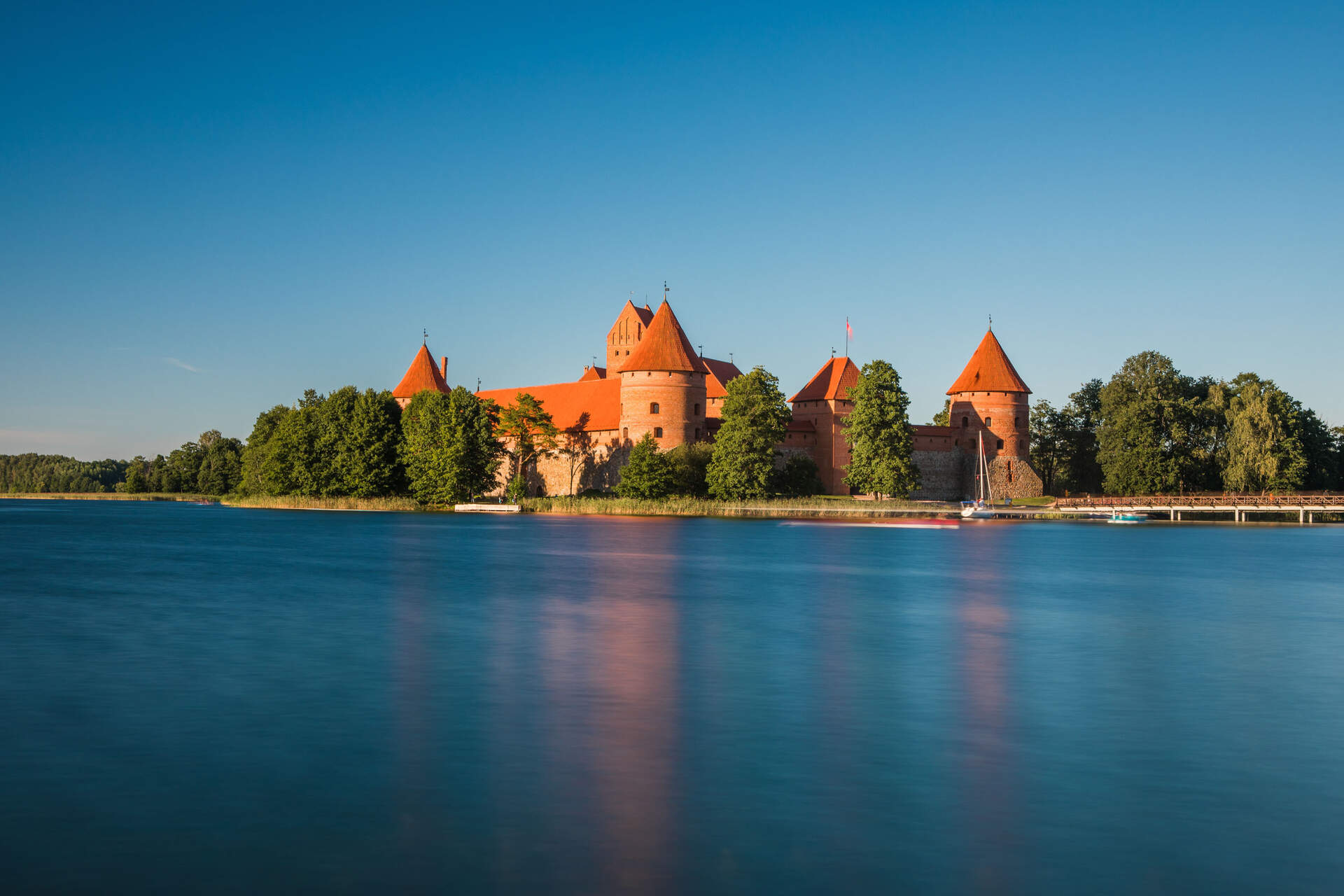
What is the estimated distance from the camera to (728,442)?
161 ft

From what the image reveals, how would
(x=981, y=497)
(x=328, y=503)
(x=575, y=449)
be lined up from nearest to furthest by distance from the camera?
(x=328, y=503) → (x=981, y=497) → (x=575, y=449)

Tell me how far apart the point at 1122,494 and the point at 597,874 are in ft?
188

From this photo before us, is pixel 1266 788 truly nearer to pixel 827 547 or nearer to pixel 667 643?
pixel 667 643

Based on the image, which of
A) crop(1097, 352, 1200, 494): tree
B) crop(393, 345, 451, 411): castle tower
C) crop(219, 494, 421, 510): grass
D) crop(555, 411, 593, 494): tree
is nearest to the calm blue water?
crop(219, 494, 421, 510): grass

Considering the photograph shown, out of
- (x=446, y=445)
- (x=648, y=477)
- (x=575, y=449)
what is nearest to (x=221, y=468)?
(x=575, y=449)

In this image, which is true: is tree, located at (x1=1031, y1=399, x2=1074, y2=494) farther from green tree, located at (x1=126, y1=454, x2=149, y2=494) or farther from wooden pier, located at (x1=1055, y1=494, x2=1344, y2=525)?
green tree, located at (x1=126, y1=454, x2=149, y2=494)

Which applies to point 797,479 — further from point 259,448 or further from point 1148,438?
point 259,448

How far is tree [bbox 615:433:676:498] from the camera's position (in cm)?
4997

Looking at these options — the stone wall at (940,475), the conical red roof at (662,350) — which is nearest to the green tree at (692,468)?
the conical red roof at (662,350)

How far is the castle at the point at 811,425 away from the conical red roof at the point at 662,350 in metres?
0.05

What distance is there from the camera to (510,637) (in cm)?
1339

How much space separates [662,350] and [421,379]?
62.1 feet

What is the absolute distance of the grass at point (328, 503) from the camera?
177 feet

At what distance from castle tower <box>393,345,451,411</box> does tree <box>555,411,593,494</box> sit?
10.2 meters
